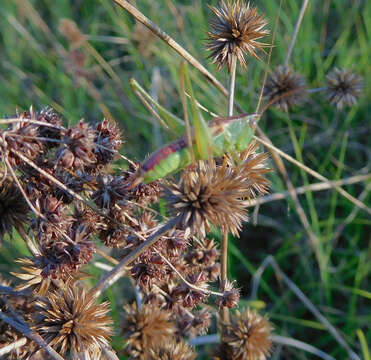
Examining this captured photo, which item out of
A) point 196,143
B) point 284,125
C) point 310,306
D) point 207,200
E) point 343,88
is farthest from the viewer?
point 284,125

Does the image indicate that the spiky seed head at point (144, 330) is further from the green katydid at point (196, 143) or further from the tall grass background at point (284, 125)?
the tall grass background at point (284, 125)

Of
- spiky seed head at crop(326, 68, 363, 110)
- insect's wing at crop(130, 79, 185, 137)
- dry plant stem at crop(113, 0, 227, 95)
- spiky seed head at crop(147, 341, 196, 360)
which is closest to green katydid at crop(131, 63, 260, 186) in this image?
insect's wing at crop(130, 79, 185, 137)

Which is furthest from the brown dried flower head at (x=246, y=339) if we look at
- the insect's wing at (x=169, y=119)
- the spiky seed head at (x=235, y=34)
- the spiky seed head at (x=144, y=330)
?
the spiky seed head at (x=235, y=34)

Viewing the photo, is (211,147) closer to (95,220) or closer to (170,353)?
(95,220)

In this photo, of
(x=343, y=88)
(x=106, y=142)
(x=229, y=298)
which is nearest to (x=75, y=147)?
(x=106, y=142)

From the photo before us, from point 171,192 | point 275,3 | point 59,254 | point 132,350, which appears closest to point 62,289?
point 59,254

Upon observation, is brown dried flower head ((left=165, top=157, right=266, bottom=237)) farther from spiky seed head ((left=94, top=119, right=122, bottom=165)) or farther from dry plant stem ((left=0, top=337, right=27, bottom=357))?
dry plant stem ((left=0, top=337, right=27, bottom=357))
